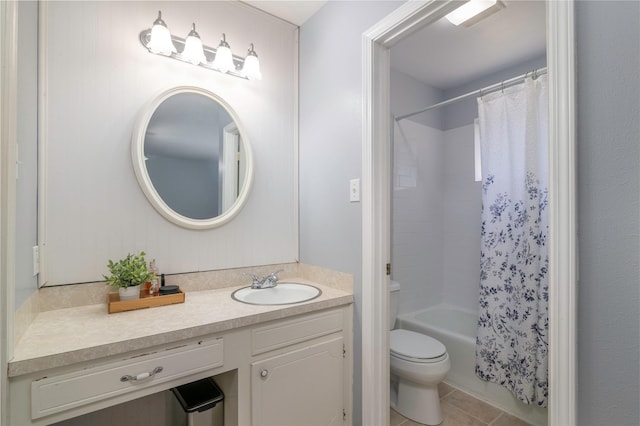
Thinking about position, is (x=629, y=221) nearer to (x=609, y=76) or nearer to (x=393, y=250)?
(x=609, y=76)

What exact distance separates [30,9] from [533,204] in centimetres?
271

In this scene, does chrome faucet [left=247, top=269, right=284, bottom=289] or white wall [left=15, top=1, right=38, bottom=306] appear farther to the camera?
chrome faucet [left=247, top=269, right=284, bottom=289]

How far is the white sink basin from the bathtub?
1147mm

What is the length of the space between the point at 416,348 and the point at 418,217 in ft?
3.84

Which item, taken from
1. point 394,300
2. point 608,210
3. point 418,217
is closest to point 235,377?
point 608,210

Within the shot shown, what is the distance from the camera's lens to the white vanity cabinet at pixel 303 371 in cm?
123

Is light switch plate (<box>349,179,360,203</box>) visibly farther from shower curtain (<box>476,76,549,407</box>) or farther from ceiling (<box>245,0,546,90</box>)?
shower curtain (<box>476,76,549,407</box>)

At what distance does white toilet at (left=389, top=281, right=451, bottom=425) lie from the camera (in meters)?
1.77

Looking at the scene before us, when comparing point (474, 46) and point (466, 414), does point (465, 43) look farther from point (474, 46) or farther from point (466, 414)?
point (466, 414)

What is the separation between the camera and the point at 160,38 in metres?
1.41

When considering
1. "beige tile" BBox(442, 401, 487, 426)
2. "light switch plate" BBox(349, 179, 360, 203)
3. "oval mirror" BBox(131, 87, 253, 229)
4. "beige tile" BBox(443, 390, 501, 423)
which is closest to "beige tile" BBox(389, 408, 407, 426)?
"beige tile" BBox(442, 401, 487, 426)

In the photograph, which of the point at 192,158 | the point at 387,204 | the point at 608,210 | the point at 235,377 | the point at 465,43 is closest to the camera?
the point at 608,210

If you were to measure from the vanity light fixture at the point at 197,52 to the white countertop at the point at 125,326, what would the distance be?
122cm

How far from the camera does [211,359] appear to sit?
1114 mm
